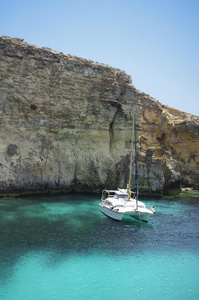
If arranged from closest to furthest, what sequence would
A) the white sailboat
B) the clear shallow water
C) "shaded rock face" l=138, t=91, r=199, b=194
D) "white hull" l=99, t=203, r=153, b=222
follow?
the clear shallow water → "white hull" l=99, t=203, r=153, b=222 → the white sailboat → "shaded rock face" l=138, t=91, r=199, b=194

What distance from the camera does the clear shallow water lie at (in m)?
14.9

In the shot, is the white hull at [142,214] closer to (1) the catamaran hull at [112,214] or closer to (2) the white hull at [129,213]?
(2) the white hull at [129,213]

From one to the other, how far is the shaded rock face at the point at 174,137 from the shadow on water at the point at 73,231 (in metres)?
20.2

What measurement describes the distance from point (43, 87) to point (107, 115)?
10.8m

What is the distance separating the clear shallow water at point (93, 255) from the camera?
14.9 meters

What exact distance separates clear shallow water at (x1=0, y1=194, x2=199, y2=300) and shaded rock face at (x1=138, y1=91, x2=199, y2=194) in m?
23.2

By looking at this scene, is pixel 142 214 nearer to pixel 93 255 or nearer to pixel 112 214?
pixel 112 214

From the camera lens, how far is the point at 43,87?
134 ft

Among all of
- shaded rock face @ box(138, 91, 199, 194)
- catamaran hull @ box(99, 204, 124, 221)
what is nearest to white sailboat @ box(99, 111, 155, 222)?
catamaran hull @ box(99, 204, 124, 221)

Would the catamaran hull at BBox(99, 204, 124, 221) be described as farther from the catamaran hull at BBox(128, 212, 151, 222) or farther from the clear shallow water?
the catamaran hull at BBox(128, 212, 151, 222)

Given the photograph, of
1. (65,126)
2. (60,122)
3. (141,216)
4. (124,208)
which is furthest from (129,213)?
(60,122)

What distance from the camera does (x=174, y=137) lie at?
2196 inches

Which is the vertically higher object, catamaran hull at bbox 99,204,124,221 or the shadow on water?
catamaran hull at bbox 99,204,124,221

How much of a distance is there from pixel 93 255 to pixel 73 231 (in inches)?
198
